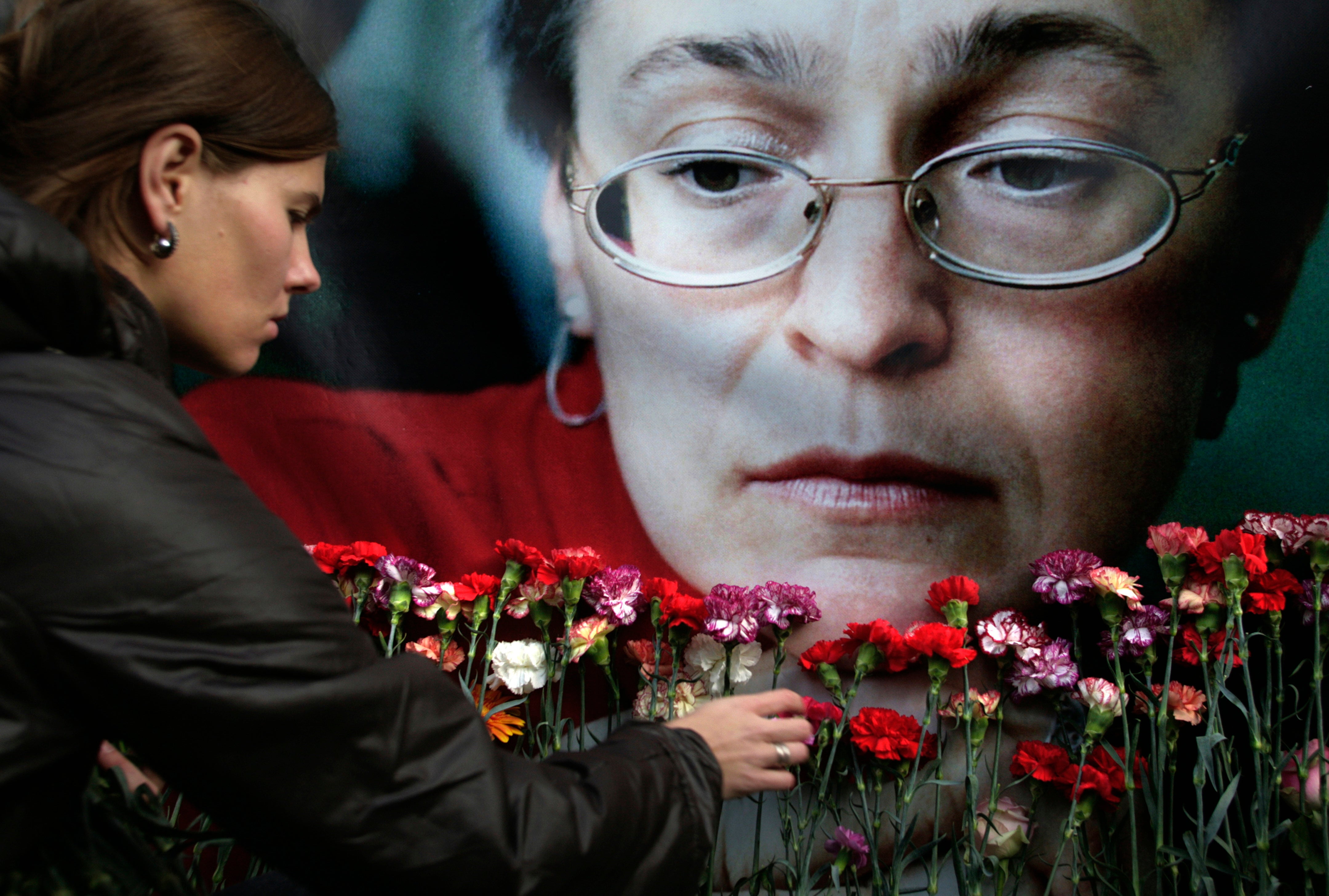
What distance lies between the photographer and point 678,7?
1.41m

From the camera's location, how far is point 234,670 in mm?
605

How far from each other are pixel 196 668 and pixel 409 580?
3.04 feet

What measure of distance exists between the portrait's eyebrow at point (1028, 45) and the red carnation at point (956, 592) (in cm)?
75

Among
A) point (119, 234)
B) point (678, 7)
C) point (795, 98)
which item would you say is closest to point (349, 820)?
point (119, 234)

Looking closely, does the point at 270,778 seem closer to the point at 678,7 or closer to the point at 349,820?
the point at 349,820

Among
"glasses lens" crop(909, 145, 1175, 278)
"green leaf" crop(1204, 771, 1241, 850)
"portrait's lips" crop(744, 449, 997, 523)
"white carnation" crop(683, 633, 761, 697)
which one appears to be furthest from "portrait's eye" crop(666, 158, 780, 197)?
"green leaf" crop(1204, 771, 1241, 850)

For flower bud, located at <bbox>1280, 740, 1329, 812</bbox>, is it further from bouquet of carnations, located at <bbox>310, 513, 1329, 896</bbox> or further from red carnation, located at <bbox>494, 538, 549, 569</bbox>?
red carnation, located at <bbox>494, 538, 549, 569</bbox>

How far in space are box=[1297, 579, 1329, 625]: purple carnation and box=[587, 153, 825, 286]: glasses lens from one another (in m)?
0.87

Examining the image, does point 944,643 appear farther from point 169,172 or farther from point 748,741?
point 169,172

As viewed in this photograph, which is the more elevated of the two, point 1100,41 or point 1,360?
point 1100,41

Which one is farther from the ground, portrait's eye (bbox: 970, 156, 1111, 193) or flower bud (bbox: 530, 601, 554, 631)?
portrait's eye (bbox: 970, 156, 1111, 193)

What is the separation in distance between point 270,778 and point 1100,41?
1.40 metres

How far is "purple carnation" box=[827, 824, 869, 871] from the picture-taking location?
1.21m

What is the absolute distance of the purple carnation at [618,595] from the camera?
1396 mm
